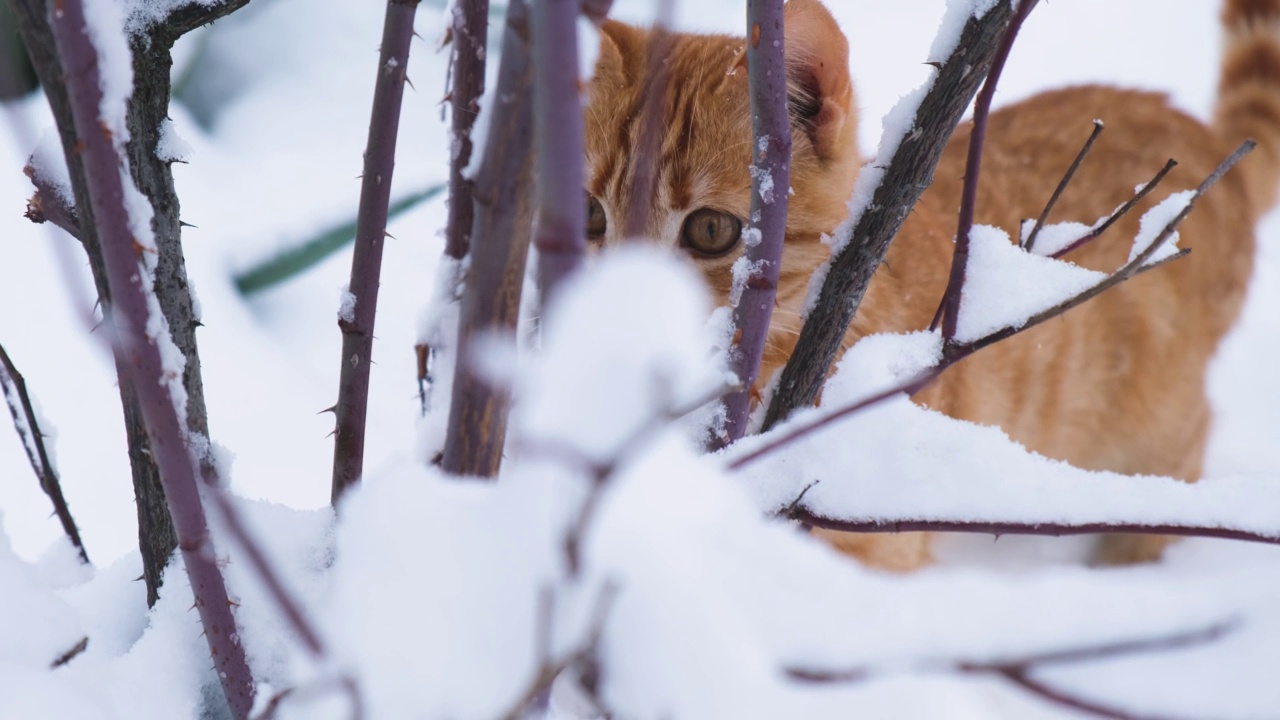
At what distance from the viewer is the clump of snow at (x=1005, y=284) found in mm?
588

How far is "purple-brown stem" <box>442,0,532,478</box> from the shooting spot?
36 centimetres

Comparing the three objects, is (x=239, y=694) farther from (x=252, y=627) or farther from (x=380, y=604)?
(x=380, y=604)

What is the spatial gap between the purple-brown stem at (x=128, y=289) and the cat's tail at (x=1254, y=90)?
2293 mm

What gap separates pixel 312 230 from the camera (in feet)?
7.11

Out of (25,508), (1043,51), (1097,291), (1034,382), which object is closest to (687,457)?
(1097,291)

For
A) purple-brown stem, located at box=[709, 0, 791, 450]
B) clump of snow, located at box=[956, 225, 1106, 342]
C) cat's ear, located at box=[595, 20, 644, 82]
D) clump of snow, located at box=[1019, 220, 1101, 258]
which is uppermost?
cat's ear, located at box=[595, 20, 644, 82]

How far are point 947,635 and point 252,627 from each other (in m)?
0.51

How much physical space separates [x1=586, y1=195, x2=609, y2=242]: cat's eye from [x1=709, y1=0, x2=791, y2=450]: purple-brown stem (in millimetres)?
713

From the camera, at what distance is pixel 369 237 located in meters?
0.59

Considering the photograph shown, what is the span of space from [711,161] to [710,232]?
0.32 feet

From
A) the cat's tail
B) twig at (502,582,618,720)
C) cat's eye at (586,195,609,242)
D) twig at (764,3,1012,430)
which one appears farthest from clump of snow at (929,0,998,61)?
the cat's tail

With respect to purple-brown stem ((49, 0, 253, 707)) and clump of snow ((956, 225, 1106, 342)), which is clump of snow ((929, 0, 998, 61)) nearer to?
clump of snow ((956, 225, 1106, 342))

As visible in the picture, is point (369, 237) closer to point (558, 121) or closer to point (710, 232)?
point (558, 121)

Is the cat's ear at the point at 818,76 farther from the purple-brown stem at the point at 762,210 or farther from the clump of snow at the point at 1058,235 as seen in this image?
the purple-brown stem at the point at 762,210
